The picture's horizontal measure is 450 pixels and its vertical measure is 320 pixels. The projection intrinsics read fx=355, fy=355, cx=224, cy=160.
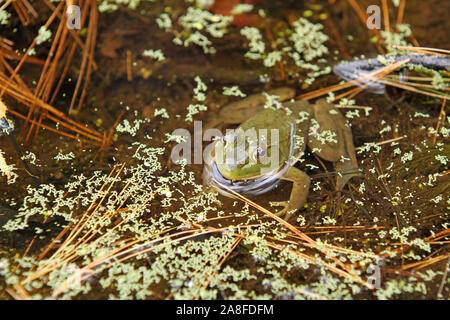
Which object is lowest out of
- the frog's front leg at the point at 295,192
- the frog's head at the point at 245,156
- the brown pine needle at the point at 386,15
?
the frog's front leg at the point at 295,192

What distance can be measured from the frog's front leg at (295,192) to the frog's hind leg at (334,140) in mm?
212

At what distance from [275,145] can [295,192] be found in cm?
38

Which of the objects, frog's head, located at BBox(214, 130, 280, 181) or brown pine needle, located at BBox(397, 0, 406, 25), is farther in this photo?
brown pine needle, located at BBox(397, 0, 406, 25)

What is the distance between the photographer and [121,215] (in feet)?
6.40

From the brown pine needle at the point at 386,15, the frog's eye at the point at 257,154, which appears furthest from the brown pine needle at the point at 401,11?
the frog's eye at the point at 257,154

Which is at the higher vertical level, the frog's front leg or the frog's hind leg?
the frog's hind leg

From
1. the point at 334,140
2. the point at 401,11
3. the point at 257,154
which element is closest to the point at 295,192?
the point at 257,154

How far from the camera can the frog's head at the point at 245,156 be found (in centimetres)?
214

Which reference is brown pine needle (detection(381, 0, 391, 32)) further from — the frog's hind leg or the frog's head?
the frog's head

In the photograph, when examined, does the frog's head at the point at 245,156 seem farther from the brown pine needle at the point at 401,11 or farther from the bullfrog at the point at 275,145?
the brown pine needle at the point at 401,11

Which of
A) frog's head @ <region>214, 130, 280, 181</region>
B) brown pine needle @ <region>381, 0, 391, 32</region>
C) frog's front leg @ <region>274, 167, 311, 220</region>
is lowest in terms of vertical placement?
frog's front leg @ <region>274, 167, 311, 220</region>

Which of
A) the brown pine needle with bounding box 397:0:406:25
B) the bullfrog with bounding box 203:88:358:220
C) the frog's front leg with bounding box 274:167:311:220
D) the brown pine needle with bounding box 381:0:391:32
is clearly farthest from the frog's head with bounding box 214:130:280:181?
the brown pine needle with bounding box 397:0:406:25

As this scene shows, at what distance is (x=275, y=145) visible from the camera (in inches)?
92.0

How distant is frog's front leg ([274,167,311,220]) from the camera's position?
2041 millimetres
